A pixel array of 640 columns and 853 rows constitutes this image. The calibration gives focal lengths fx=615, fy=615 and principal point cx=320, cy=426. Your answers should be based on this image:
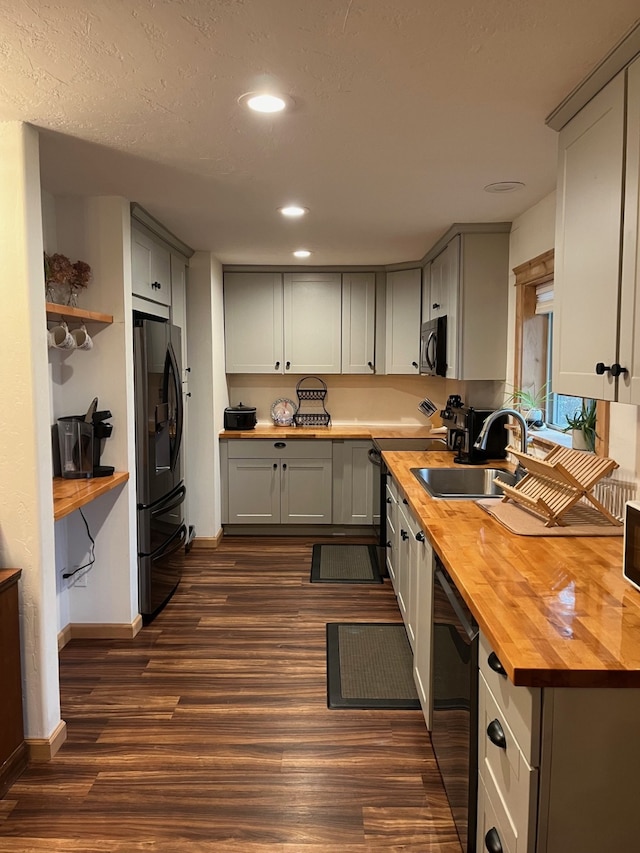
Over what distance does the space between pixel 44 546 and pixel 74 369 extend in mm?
1177

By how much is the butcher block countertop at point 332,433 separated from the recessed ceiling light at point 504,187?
7.60 feet

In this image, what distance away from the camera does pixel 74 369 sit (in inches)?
125

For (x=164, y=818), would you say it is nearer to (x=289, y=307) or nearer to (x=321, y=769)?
(x=321, y=769)

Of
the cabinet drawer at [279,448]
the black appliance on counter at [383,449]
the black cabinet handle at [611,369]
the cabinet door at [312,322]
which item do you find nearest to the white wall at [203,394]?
the cabinet drawer at [279,448]

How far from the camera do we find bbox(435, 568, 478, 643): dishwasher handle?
1.62 m

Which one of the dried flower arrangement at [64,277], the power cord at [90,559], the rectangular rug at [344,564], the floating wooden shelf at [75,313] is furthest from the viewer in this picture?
the rectangular rug at [344,564]

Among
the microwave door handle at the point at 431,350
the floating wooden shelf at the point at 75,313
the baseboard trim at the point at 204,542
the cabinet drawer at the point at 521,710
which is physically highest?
the floating wooden shelf at the point at 75,313

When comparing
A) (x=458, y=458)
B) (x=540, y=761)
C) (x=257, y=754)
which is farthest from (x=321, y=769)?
(x=458, y=458)

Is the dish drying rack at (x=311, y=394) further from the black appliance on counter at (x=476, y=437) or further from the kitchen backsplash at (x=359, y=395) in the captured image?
the black appliance on counter at (x=476, y=437)

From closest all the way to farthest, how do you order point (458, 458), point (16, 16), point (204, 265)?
point (16, 16)
point (458, 458)
point (204, 265)

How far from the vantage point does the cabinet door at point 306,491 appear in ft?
16.9

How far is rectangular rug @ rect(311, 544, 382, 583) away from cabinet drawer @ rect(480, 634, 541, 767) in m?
2.84

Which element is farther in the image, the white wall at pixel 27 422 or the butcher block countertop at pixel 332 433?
the butcher block countertop at pixel 332 433

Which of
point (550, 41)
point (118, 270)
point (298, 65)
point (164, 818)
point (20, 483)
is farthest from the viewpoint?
point (118, 270)
